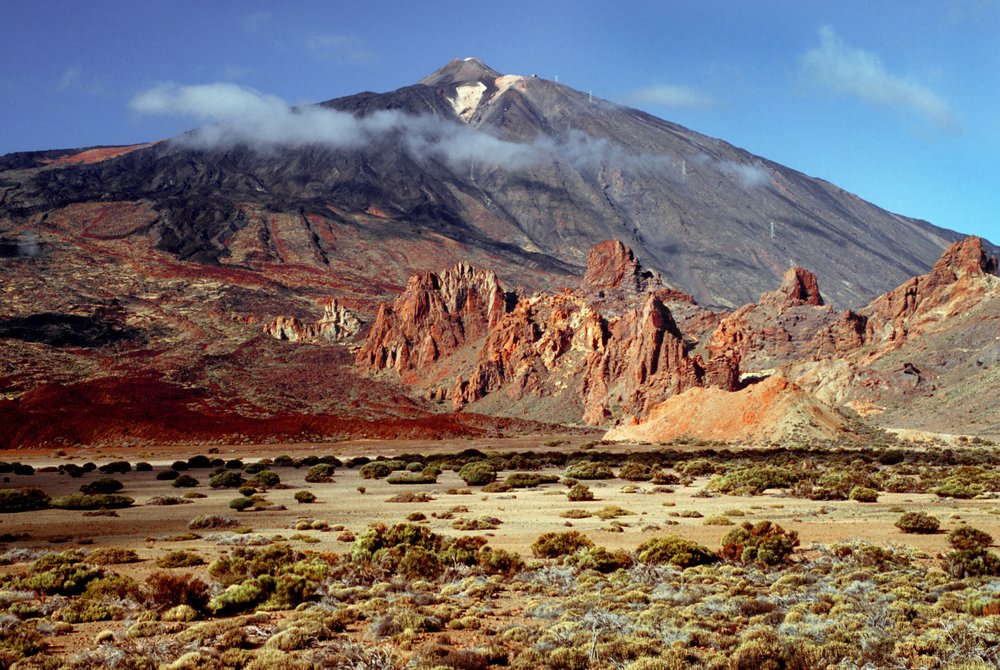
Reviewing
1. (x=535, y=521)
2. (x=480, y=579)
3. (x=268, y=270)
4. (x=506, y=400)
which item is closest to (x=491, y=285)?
(x=506, y=400)

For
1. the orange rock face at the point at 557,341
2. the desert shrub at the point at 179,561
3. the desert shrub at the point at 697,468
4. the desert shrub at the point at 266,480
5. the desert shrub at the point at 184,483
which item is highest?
the orange rock face at the point at 557,341

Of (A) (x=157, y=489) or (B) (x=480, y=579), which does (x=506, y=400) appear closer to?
(A) (x=157, y=489)

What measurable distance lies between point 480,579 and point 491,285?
107 metres

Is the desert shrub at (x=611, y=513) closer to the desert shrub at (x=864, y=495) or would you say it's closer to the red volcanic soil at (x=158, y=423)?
the desert shrub at (x=864, y=495)

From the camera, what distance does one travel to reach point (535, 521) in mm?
24109

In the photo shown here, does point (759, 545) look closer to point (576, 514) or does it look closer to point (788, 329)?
point (576, 514)

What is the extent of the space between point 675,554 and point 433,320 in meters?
105

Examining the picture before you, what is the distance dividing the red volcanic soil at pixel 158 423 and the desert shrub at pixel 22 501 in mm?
45887

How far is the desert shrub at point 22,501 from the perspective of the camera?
27500 millimetres

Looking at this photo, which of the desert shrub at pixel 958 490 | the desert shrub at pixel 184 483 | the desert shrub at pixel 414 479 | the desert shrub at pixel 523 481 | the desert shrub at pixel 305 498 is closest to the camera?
the desert shrub at pixel 958 490

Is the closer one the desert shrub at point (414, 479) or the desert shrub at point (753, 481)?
the desert shrub at point (753, 481)

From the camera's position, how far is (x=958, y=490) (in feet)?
95.2

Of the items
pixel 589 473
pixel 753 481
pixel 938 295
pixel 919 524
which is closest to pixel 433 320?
pixel 938 295

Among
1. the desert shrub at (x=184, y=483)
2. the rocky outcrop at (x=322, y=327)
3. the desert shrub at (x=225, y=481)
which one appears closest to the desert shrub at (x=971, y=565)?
the desert shrub at (x=225, y=481)
